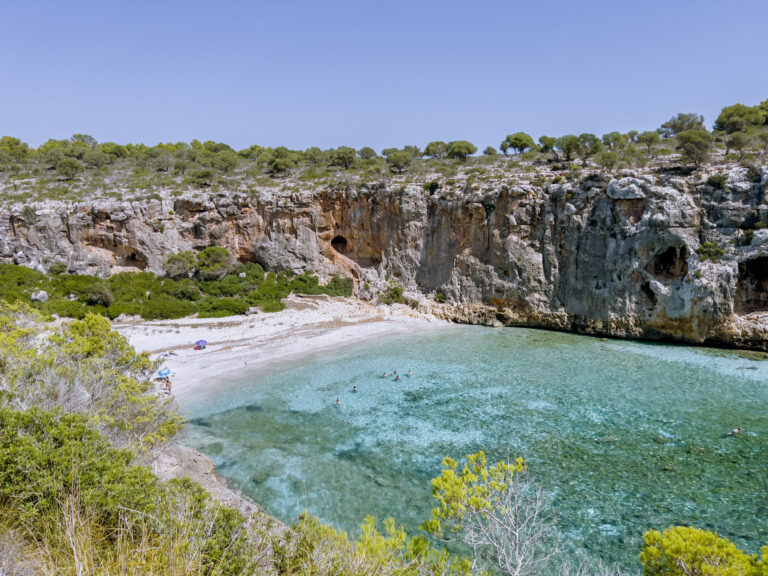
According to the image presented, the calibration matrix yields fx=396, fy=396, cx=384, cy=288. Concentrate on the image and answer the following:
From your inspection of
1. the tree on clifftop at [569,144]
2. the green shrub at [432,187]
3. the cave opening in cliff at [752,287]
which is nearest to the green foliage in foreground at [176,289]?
the green shrub at [432,187]

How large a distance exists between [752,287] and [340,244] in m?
30.0

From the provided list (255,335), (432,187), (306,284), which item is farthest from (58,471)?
(432,187)

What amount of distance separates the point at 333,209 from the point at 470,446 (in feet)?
92.2

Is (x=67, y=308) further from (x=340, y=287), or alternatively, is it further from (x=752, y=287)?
(x=752, y=287)

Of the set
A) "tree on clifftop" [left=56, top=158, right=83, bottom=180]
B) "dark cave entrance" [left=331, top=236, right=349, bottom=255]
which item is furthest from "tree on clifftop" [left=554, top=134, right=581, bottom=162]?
"tree on clifftop" [left=56, top=158, right=83, bottom=180]

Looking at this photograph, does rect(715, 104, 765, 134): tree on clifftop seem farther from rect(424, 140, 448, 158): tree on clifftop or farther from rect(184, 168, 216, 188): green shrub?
rect(184, 168, 216, 188): green shrub

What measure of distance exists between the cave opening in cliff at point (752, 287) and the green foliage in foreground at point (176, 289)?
26.8 meters

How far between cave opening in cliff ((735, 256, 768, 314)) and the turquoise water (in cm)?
374

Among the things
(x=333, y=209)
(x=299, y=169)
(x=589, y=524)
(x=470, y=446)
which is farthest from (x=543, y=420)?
(x=299, y=169)

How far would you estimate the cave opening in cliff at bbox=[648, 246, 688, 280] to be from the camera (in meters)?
23.1

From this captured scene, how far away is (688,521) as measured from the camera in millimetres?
8875

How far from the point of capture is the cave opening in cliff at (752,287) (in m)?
21.9

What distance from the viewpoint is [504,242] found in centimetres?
2942

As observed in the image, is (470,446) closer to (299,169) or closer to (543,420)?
(543,420)
